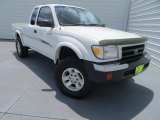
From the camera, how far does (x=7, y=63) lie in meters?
6.18

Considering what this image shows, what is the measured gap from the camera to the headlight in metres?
3.11

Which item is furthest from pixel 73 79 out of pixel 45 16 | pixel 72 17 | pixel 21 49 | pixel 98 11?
pixel 98 11

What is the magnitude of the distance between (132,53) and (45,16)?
244cm

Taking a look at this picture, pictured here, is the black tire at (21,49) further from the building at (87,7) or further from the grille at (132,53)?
the building at (87,7)

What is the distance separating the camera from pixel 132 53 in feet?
11.8

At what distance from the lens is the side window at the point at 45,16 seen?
4.25 metres

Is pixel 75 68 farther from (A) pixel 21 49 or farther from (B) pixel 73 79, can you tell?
(A) pixel 21 49

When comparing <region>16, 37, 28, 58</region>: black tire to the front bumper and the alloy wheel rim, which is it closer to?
the alloy wheel rim

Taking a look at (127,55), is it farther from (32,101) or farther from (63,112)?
(32,101)

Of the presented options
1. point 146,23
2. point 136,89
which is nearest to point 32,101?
point 136,89

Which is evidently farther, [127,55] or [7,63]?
[7,63]

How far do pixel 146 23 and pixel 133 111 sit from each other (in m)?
5.09

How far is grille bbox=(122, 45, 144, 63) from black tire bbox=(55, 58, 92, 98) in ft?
2.53

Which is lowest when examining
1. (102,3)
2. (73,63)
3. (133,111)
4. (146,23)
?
(133,111)
